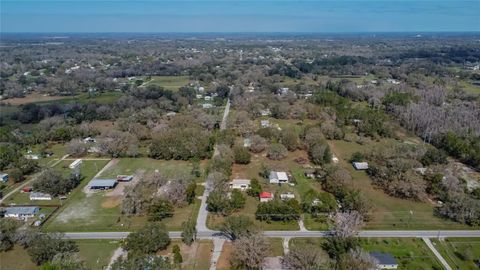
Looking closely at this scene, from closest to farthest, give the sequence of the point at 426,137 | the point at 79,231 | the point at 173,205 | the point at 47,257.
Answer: the point at 47,257, the point at 79,231, the point at 173,205, the point at 426,137

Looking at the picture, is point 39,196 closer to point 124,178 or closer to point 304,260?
point 124,178

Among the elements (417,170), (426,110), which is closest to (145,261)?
(417,170)

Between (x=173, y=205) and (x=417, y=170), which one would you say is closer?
(x=173, y=205)

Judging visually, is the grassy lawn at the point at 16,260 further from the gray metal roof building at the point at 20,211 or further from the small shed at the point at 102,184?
the small shed at the point at 102,184

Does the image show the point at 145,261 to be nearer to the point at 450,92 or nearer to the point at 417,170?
the point at 417,170

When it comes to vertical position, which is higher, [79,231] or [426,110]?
[426,110]

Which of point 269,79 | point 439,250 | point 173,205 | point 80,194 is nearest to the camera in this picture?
point 439,250

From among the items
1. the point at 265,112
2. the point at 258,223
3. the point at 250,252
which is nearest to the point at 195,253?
the point at 250,252
